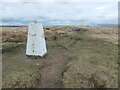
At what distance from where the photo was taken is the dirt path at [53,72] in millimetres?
10188

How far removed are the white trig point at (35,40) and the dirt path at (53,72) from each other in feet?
5.58

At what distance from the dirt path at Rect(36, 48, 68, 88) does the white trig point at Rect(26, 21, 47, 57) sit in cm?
170

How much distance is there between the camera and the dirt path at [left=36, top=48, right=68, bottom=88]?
33.4 feet

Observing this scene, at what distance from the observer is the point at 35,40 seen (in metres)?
14.4

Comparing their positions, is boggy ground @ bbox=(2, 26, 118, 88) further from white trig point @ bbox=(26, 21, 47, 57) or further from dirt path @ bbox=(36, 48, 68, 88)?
white trig point @ bbox=(26, 21, 47, 57)

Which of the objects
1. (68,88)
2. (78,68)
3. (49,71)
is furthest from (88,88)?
(49,71)

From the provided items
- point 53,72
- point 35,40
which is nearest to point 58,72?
point 53,72

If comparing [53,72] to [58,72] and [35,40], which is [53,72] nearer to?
[58,72]

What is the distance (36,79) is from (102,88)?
5.57 meters

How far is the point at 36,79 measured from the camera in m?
10.6

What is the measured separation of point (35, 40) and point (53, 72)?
460 cm

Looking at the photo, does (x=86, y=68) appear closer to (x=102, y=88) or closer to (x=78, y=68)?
(x=78, y=68)

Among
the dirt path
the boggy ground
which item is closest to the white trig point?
the boggy ground

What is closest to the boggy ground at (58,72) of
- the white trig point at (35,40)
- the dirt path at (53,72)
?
the dirt path at (53,72)
